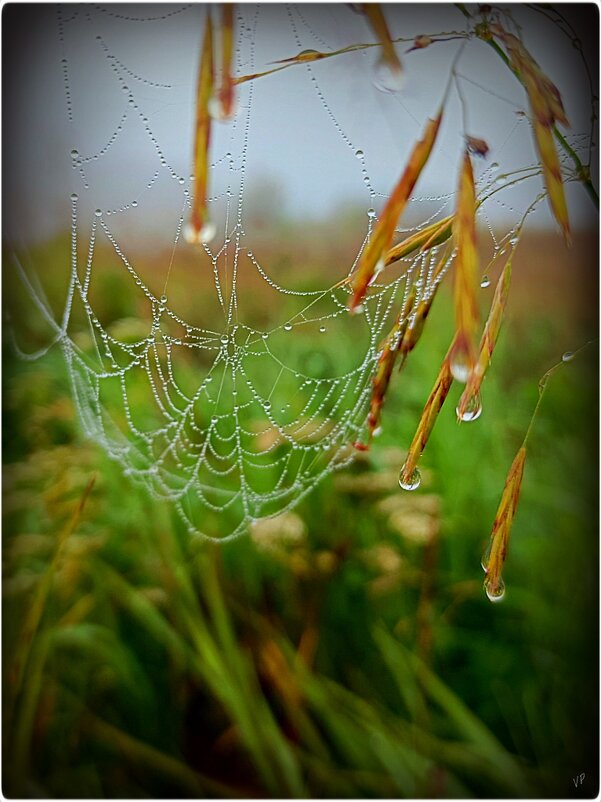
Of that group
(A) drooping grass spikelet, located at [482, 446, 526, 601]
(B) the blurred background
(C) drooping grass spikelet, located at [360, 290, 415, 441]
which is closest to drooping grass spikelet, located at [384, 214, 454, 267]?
(C) drooping grass spikelet, located at [360, 290, 415, 441]

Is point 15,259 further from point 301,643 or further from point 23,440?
point 301,643

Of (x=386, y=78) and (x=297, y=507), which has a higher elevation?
(x=386, y=78)

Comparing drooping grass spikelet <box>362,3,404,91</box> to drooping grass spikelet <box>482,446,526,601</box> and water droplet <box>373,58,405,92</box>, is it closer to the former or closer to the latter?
water droplet <box>373,58,405,92</box>

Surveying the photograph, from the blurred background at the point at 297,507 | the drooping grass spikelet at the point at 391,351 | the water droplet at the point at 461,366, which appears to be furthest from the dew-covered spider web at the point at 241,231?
the water droplet at the point at 461,366

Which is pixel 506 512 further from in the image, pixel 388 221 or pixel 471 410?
pixel 388 221

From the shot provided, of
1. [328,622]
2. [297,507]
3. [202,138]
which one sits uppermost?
[202,138]

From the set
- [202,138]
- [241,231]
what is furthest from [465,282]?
[241,231]

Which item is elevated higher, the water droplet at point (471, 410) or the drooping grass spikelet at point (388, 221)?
the drooping grass spikelet at point (388, 221)

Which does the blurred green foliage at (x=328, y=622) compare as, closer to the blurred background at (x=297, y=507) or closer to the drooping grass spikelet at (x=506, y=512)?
the blurred background at (x=297, y=507)
